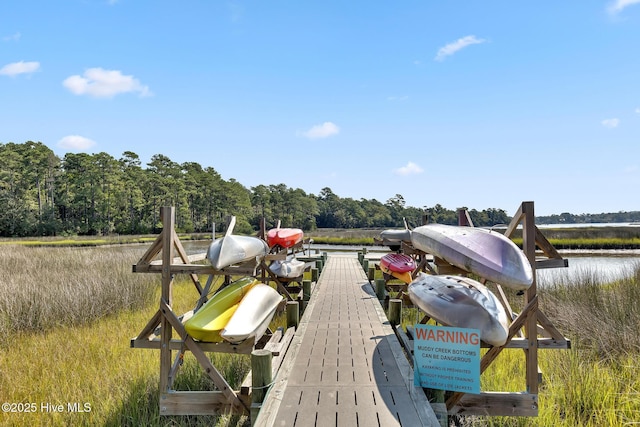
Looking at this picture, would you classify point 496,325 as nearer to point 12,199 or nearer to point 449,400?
point 449,400

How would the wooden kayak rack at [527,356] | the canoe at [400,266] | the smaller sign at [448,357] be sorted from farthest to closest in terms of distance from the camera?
the canoe at [400,266] → the wooden kayak rack at [527,356] → the smaller sign at [448,357]

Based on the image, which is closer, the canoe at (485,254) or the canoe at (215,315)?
the canoe at (485,254)

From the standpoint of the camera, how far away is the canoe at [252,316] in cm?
363

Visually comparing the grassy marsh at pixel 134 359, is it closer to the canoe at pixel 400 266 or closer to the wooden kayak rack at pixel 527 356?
the wooden kayak rack at pixel 527 356

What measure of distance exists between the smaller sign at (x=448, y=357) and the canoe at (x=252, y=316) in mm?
1782

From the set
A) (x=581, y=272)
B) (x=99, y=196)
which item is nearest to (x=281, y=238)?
(x=581, y=272)

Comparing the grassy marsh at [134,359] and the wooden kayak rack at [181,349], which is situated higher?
the wooden kayak rack at [181,349]

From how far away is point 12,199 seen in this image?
135 ft

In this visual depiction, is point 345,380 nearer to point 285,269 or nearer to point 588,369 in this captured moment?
point 588,369

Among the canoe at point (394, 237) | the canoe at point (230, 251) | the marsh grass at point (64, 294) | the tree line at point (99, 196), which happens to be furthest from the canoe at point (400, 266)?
the tree line at point (99, 196)

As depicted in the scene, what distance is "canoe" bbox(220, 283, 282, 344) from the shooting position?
11.9 feet

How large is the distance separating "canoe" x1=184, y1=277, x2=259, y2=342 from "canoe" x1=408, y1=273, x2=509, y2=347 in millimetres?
Answer: 2342

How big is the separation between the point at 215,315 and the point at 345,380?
1.68m

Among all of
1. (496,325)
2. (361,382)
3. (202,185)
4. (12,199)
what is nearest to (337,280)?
(361,382)
